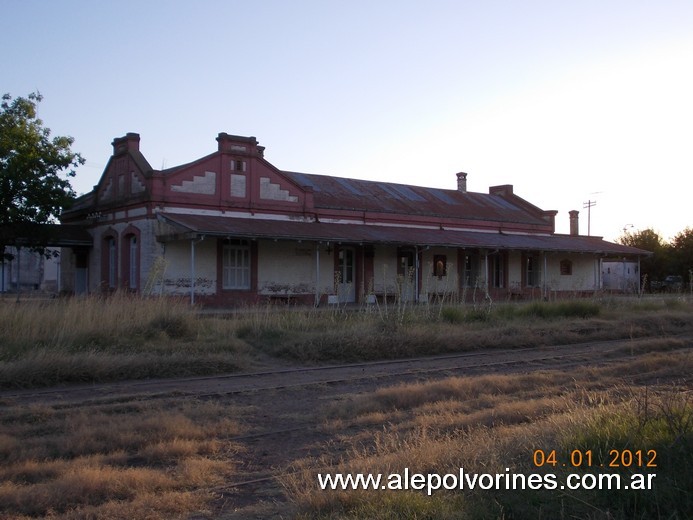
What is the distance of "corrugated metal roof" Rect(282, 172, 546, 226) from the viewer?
3262cm

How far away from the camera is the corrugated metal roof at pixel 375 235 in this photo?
24719 millimetres

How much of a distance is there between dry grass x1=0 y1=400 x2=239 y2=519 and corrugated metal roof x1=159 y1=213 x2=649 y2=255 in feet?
49.6

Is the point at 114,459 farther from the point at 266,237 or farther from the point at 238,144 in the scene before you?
the point at 238,144

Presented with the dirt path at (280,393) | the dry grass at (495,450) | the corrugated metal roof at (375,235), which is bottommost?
the dirt path at (280,393)

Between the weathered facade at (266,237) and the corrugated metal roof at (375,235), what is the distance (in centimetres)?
8

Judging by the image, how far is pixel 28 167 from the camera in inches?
1035

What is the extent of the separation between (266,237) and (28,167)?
387 inches

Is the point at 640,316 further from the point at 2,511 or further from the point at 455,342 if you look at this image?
the point at 2,511

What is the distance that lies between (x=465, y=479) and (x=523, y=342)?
42.5ft

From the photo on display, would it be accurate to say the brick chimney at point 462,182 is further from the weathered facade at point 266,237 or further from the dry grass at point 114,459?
the dry grass at point 114,459

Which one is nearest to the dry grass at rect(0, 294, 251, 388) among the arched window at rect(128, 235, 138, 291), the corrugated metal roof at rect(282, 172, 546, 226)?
the arched window at rect(128, 235, 138, 291)

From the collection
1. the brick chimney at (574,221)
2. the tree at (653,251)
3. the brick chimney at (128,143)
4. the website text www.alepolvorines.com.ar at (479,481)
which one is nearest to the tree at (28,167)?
the brick chimney at (128,143)

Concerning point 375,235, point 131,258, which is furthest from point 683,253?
point 131,258

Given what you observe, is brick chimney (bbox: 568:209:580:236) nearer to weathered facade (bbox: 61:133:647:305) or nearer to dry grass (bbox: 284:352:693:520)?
weathered facade (bbox: 61:133:647:305)
